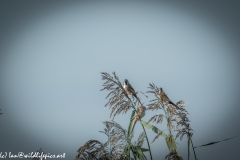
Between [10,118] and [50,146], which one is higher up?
[10,118]

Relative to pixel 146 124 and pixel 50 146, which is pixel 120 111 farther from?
pixel 50 146

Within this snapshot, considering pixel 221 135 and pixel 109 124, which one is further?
pixel 221 135

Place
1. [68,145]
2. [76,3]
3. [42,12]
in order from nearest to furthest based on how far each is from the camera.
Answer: [68,145], [42,12], [76,3]

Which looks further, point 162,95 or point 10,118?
point 10,118

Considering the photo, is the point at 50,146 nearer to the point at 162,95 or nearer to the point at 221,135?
the point at 221,135

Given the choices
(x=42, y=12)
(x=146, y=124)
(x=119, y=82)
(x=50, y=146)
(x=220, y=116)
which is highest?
(x=42, y=12)

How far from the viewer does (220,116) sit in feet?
145

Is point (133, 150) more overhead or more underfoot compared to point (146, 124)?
more underfoot

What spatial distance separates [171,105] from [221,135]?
46.0 m

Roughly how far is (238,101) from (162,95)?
50352 mm

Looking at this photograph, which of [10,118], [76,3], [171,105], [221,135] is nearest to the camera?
[171,105]

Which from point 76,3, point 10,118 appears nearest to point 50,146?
point 10,118

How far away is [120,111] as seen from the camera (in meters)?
2.21

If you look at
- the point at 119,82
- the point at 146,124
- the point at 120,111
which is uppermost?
the point at 119,82
